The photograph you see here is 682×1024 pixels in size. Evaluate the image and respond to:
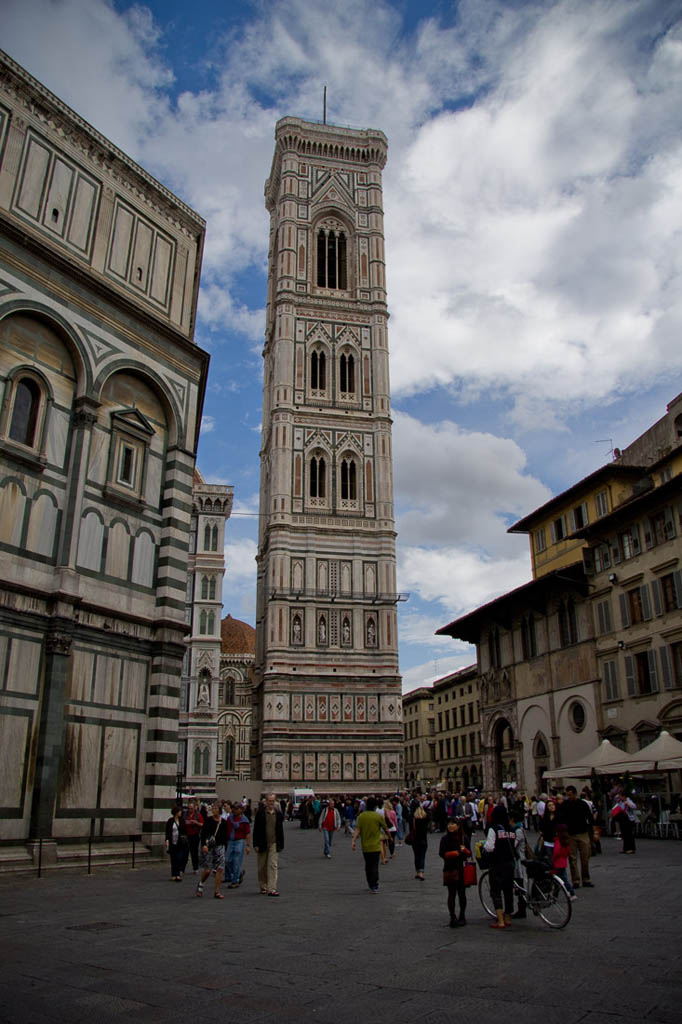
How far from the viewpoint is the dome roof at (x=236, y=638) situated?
82438mm

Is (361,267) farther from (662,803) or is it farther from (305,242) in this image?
(662,803)

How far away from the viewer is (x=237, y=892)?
481 inches

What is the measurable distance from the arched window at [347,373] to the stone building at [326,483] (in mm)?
88

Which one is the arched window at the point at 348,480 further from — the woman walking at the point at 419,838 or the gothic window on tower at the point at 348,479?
the woman walking at the point at 419,838

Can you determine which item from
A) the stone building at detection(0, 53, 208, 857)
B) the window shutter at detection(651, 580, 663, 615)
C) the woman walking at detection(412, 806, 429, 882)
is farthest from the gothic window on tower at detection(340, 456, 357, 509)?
the woman walking at detection(412, 806, 429, 882)

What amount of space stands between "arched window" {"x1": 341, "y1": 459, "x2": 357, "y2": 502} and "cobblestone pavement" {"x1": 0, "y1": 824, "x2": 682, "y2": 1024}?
139 feet

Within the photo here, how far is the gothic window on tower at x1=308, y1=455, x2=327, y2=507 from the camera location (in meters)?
52.9

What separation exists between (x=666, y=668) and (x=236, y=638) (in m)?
63.3

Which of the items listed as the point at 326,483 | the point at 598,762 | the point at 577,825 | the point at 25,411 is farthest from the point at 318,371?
the point at 577,825

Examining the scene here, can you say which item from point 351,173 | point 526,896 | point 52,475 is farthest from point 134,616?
point 351,173

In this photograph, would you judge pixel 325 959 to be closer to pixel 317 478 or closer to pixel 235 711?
pixel 317 478

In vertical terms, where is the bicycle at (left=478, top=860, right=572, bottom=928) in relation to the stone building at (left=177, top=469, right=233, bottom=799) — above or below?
below

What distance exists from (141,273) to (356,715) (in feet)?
115

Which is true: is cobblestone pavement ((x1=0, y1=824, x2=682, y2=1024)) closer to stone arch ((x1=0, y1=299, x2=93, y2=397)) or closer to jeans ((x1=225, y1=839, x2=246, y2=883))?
jeans ((x1=225, y1=839, x2=246, y2=883))
